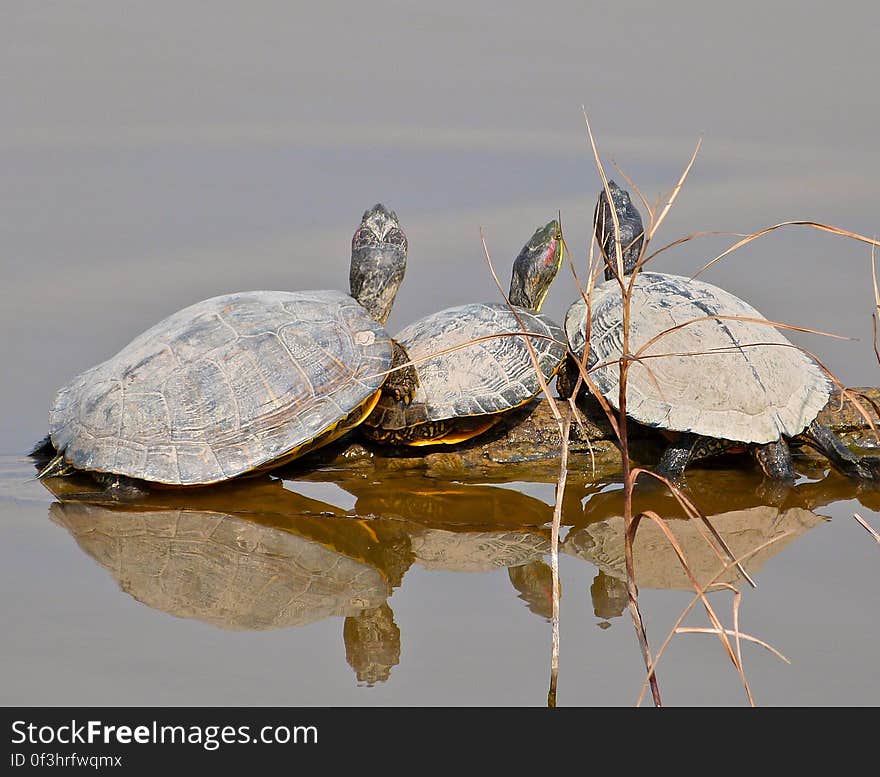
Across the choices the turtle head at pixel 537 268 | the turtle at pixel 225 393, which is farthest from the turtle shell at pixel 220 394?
the turtle head at pixel 537 268

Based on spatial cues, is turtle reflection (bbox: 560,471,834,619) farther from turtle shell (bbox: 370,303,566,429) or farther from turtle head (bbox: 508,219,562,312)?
turtle head (bbox: 508,219,562,312)

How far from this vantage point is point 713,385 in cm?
497

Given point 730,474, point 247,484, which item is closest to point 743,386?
point 730,474

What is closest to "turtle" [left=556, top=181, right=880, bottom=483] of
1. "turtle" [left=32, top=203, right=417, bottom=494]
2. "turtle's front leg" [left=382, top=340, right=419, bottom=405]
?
"turtle's front leg" [left=382, top=340, right=419, bottom=405]

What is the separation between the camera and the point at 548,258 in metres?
5.77

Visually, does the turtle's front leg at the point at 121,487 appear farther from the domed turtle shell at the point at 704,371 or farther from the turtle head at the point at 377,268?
the domed turtle shell at the point at 704,371

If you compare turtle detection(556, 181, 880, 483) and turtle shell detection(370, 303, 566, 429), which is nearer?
turtle detection(556, 181, 880, 483)

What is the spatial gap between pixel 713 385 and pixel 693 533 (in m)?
0.75

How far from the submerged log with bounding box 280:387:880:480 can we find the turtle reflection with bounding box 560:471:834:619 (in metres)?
0.32

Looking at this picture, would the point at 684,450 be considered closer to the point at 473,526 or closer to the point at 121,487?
the point at 473,526

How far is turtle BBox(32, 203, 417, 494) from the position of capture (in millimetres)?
4668

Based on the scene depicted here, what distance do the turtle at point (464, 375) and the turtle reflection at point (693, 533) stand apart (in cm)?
64

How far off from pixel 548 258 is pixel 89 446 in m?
2.50
